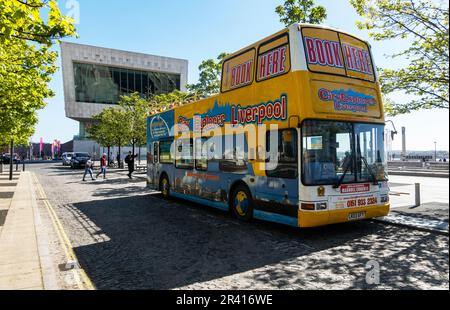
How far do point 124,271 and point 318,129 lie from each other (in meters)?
4.54

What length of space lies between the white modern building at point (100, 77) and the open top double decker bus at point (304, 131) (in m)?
54.0

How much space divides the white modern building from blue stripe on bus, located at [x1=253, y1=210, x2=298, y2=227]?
181ft

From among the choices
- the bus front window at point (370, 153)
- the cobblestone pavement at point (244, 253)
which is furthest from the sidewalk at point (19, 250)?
the bus front window at point (370, 153)

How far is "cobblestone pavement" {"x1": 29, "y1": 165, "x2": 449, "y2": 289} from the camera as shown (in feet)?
15.4

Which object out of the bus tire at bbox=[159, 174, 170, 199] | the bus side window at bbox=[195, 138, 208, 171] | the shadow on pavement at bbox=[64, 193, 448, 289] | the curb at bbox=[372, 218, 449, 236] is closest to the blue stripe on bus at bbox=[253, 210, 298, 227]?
the shadow on pavement at bbox=[64, 193, 448, 289]

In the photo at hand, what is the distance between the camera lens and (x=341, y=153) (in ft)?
23.0

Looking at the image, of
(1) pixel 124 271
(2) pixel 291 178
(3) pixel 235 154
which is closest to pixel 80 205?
(3) pixel 235 154

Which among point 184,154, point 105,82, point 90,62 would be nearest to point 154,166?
point 184,154

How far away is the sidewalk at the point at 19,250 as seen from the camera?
4672 millimetres

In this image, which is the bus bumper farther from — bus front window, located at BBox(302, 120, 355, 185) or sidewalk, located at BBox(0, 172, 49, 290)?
sidewalk, located at BBox(0, 172, 49, 290)

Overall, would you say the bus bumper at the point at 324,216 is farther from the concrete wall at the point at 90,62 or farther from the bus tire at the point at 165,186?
the concrete wall at the point at 90,62

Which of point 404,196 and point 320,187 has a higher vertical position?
point 320,187

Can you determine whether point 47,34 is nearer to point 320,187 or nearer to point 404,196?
point 320,187

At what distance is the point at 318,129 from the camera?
6770 mm
